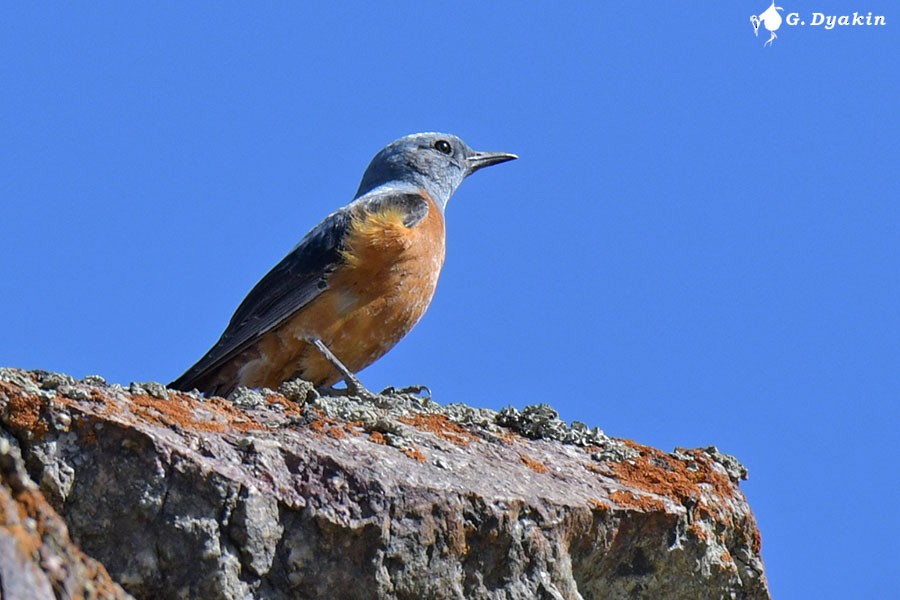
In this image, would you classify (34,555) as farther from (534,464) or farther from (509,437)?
(509,437)

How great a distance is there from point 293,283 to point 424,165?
2.58 metres

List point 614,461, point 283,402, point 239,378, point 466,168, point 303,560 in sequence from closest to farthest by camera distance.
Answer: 1. point 303,560
2. point 283,402
3. point 614,461
4. point 239,378
5. point 466,168

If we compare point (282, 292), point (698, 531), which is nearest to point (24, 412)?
point (698, 531)

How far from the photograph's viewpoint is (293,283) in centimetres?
932

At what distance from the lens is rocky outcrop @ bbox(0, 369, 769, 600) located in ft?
15.0

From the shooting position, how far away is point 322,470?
16.5 ft

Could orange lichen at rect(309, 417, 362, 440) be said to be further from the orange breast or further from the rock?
the orange breast

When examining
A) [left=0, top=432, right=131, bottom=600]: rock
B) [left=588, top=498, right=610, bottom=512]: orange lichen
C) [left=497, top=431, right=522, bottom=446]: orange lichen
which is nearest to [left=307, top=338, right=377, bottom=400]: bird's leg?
[left=497, top=431, right=522, bottom=446]: orange lichen

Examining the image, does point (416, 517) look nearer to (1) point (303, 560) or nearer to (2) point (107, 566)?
(1) point (303, 560)

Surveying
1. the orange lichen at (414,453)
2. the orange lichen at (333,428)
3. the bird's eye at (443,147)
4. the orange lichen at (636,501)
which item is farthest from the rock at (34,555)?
the bird's eye at (443,147)

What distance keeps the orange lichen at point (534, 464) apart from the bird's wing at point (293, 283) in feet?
10.7

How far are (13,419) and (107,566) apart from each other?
58cm

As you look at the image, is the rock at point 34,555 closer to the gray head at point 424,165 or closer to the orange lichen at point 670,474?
the orange lichen at point 670,474

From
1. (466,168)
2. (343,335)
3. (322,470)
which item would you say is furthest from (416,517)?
(466,168)
